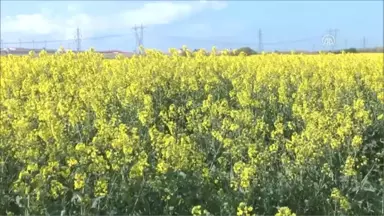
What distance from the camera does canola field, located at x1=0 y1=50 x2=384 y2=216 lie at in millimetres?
3834

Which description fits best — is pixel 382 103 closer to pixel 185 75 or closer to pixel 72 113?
pixel 185 75

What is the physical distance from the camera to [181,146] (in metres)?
4.13

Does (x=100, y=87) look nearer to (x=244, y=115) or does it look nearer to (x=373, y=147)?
(x=244, y=115)

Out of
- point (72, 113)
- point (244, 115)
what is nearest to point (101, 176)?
point (72, 113)

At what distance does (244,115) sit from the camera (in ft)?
17.6

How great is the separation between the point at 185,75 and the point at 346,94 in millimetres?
2004

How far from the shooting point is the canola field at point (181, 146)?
151 inches

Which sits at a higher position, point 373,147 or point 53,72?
point 53,72

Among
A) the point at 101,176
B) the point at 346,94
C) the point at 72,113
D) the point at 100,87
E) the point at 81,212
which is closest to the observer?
the point at 81,212

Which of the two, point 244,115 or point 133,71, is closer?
point 244,115

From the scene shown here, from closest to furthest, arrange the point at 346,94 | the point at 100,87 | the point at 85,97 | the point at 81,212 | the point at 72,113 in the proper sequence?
the point at 81,212 < the point at 72,113 < the point at 85,97 < the point at 100,87 < the point at 346,94

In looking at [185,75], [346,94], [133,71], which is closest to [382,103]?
[346,94]

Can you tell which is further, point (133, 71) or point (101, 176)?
point (133, 71)

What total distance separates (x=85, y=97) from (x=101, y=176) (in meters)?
2.64
